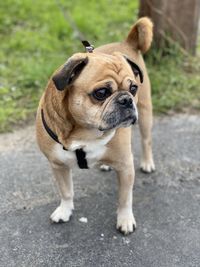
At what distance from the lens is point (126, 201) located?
10.2ft

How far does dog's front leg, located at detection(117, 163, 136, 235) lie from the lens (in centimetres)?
298

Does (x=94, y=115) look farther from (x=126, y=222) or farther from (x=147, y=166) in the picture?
(x=147, y=166)

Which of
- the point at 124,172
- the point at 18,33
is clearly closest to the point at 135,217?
the point at 124,172

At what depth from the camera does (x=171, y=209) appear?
3.37m

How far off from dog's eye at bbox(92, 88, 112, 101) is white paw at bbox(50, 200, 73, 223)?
3.39 ft

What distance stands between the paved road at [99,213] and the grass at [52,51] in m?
0.61

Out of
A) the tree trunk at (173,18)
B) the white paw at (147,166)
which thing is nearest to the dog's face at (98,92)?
the white paw at (147,166)

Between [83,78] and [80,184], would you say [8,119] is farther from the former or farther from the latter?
[83,78]

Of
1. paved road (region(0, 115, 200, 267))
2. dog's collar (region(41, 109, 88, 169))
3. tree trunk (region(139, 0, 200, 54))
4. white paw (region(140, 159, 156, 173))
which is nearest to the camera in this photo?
dog's collar (region(41, 109, 88, 169))

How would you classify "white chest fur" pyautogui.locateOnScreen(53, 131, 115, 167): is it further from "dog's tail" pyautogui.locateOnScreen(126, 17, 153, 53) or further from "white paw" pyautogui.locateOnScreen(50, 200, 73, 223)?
"dog's tail" pyautogui.locateOnScreen(126, 17, 153, 53)

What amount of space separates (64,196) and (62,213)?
13cm

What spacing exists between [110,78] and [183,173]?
1524 millimetres

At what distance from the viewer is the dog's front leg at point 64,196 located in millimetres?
3104

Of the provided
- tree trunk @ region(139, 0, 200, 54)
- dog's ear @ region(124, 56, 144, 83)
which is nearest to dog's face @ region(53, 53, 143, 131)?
dog's ear @ region(124, 56, 144, 83)
